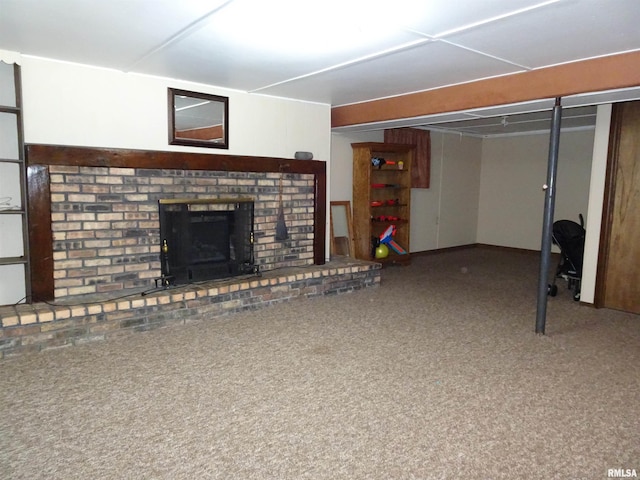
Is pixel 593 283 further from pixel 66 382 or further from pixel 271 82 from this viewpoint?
pixel 66 382

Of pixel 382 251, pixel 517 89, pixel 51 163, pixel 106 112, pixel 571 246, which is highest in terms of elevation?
pixel 517 89

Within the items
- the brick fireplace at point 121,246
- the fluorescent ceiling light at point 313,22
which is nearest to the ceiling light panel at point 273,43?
the fluorescent ceiling light at point 313,22

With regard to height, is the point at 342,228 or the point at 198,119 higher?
the point at 198,119

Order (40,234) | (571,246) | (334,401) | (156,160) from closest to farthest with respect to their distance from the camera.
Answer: (334,401), (40,234), (156,160), (571,246)

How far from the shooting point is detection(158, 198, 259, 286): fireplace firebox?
4164 mm

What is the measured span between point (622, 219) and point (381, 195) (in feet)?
10.7

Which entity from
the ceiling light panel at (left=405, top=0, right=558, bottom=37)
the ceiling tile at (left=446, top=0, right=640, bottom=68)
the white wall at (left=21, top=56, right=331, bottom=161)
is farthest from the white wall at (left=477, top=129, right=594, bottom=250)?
the ceiling light panel at (left=405, top=0, right=558, bottom=37)

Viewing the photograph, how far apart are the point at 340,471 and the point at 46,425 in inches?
60.4

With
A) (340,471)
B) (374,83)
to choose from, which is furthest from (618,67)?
(340,471)

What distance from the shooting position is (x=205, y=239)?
4.41 m

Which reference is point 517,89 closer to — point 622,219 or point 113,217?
point 622,219

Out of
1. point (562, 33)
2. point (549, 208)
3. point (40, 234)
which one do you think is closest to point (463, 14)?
point (562, 33)

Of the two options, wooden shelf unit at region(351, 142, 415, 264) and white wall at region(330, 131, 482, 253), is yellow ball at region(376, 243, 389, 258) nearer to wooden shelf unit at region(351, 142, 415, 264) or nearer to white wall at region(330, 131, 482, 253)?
wooden shelf unit at region(351, 142, 415, 264)

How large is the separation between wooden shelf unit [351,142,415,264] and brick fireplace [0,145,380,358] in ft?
5.34
